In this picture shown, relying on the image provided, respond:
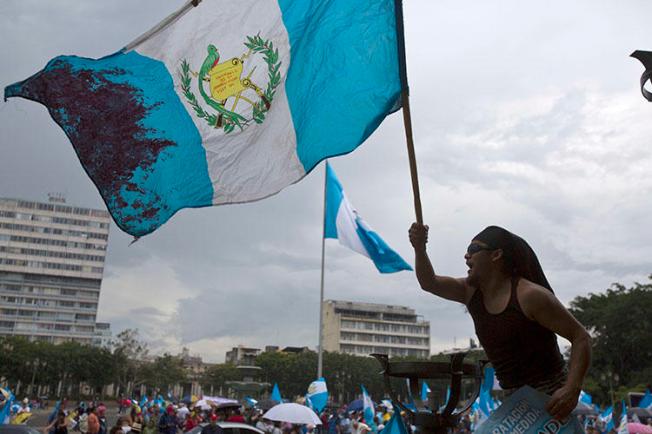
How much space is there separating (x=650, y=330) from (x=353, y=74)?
47.3 metres

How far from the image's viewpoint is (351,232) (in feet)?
50.2

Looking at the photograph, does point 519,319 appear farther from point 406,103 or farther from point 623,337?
point 623,337

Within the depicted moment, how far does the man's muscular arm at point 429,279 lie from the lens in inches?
107

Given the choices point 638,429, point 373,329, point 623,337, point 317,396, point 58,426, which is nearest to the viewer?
point 638,429

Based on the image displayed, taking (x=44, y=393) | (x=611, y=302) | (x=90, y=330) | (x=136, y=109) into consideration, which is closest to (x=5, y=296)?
(x=90, y=330)

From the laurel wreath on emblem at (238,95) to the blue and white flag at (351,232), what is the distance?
989 centimetres

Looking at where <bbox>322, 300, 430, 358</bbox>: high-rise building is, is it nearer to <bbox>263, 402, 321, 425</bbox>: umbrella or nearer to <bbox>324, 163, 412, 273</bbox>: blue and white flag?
<bbox>324, 163, 412, 273</bbox>: blue and white flag

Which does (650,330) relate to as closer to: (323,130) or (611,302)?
(611,302)

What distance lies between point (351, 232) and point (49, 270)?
331 ft

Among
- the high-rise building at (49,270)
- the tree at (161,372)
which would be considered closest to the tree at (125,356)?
the tree at (161,372)

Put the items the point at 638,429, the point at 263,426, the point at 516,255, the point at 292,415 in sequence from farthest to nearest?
the point at 263,426 → the point at 292,415 → the point at 638,429 → the point at 516,255

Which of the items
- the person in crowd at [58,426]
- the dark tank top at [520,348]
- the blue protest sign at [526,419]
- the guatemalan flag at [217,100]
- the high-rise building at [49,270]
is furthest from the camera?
the high-rise building at [49,270]

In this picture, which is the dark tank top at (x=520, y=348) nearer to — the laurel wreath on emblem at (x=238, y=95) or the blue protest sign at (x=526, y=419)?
the blue protest sign at (x=526, y=419)

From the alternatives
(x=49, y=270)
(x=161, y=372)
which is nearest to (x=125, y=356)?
(x=161, y=372)
